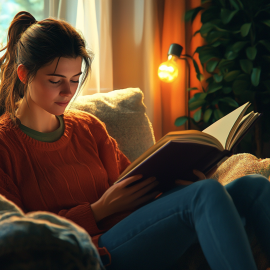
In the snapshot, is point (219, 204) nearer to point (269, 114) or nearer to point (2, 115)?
point (2, 115)

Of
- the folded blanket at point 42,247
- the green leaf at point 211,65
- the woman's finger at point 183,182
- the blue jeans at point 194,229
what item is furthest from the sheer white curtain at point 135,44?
the folded blanket at point 42,247

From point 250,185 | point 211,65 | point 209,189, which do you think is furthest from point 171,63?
point 209,189

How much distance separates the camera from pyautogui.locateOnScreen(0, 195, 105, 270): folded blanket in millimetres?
359

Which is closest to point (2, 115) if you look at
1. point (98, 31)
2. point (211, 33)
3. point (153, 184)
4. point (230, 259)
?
point (153, 184)

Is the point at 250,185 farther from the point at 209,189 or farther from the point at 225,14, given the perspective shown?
the point at 225,14

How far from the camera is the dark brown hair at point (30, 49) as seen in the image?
89 cm

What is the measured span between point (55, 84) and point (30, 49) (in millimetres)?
125

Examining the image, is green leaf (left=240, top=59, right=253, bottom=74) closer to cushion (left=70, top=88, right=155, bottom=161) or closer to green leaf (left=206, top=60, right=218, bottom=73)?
green leaf (left=206, top=60, right=218, bottom=73)

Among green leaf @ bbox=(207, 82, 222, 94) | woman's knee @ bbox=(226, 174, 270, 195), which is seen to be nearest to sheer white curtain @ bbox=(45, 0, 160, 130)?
green leaf @ bbox=(207, 82, 222, 94)

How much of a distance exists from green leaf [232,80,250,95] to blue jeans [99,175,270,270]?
1.16 m

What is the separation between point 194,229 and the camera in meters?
0.74

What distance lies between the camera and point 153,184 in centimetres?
86

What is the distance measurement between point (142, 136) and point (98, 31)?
2.80 feet

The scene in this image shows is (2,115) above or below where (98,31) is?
below
